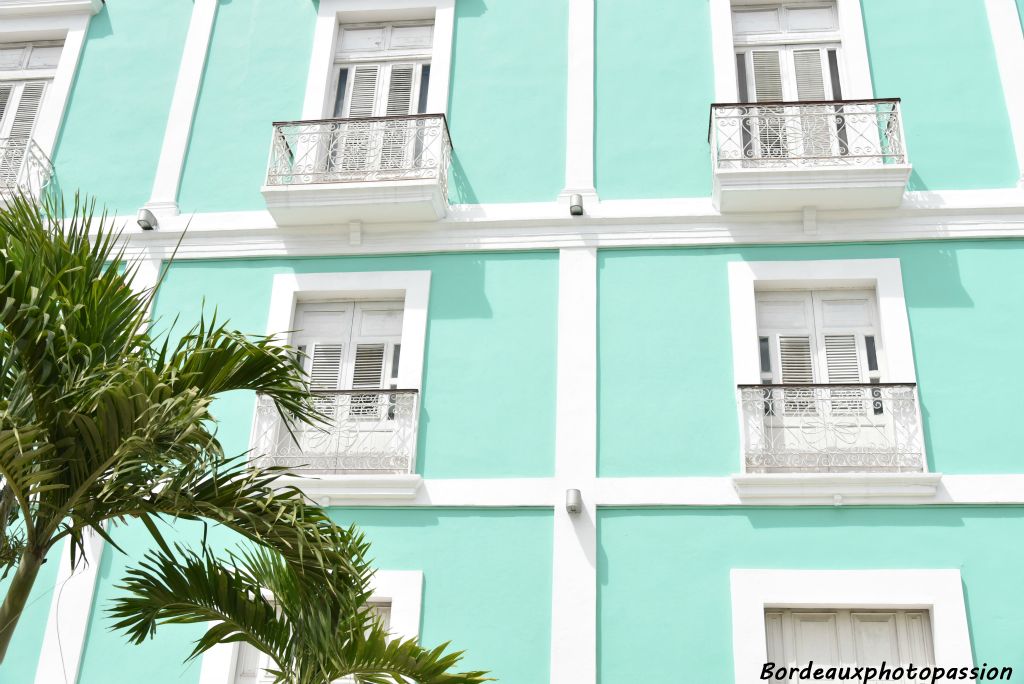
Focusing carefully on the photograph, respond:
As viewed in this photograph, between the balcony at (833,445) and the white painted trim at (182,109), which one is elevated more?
the white painted trim at (182,109)

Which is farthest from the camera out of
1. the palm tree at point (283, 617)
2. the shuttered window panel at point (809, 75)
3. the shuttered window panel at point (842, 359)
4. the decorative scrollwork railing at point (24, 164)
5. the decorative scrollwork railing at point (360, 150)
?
the decorative scrollwork railing at point (24, 164)

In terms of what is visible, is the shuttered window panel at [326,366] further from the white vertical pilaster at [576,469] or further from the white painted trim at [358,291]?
the white vertical pilaster at [576,469]

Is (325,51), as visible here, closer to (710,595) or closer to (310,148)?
(310,148)

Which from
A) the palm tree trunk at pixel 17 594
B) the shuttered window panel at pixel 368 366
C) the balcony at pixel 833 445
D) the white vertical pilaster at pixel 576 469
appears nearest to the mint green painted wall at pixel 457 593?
the white vertical pilaster at pixel 576 469

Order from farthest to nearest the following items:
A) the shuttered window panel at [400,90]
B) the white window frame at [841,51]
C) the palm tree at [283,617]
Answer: the shuttered window panel at [400,90]
the white window frame at [841,51]
the palm tree at [283,617]

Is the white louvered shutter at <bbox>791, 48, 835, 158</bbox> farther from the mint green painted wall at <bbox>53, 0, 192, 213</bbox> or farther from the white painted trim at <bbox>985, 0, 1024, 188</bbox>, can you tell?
the mint green painted wall at <bbox>53, 0, 192, 213</bbox>

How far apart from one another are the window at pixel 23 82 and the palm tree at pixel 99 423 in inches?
252

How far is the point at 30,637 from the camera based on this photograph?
908 cm

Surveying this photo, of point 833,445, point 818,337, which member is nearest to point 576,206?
point 818,337

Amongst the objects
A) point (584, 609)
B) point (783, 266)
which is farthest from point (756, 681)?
point (783, 266)

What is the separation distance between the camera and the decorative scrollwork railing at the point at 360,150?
34.2ft

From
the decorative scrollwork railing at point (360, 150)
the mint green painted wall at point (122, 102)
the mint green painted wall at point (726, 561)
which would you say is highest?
the mint green painted wall at point (122, 102)

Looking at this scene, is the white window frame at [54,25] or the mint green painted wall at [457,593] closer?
the mint green painted wall at [457,593]

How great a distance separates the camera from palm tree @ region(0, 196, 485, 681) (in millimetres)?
5551
